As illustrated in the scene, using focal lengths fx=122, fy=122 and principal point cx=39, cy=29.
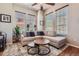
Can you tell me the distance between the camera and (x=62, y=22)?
2.34 meters

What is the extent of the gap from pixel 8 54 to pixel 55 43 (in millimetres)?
924

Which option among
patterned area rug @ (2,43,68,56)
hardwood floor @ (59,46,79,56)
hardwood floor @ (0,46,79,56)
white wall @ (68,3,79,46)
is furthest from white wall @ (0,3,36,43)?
hardwood floor @ (59,46,79,56)

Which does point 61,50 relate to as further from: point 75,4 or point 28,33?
point 75,4

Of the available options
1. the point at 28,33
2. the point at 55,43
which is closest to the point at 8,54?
the point at 28,33

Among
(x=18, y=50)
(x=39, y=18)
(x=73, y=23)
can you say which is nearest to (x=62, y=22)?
(x=73, y=23)

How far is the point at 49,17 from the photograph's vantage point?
2352mm

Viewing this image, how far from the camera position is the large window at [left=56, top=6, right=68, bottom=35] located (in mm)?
2314

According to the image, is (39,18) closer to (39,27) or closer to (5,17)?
(39,27)

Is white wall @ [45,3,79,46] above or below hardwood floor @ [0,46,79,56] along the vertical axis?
above

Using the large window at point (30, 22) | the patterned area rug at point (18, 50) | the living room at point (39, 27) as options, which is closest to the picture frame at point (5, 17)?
the living room at point (39, 27)

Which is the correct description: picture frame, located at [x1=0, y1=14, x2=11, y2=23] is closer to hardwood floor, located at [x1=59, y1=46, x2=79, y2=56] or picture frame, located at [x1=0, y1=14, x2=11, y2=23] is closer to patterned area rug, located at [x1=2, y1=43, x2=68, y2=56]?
patterned area rug, located at [x1=2, y1=43, x2=68, y2=56]

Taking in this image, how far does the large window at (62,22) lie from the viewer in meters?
2.31

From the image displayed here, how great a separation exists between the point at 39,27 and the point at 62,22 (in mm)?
449

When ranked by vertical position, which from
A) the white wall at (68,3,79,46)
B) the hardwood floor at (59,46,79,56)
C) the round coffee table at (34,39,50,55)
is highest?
the white wall at (68,3,79,46)
